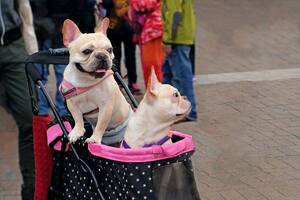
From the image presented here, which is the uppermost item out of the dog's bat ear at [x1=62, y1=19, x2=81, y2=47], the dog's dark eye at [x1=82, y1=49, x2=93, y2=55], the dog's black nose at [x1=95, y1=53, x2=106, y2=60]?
the dog's bat ear at [x1=62, y1=19, x2=81, y2=47]

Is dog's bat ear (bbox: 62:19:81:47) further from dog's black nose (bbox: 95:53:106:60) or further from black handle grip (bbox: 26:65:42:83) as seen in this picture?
black handle grip (bbox: 26:65:42:83)

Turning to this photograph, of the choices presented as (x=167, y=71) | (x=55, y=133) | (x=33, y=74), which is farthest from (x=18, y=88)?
(x=167, y=71)

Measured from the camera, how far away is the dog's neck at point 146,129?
3656mm

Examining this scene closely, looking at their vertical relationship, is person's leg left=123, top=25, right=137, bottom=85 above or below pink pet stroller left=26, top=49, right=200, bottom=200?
below

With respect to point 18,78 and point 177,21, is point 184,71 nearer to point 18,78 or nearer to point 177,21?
point 177,21

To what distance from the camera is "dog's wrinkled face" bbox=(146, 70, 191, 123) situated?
11.9 feet

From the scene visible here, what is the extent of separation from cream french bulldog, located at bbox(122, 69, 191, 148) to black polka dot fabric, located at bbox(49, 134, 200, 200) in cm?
17

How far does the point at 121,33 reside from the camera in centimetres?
810

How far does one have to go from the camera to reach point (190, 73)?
7.48m

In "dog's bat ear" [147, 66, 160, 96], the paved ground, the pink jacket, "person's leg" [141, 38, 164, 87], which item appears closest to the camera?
"dog's bat ear" [147, 66, 160, 96]

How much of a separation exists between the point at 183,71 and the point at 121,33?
1.05 meters

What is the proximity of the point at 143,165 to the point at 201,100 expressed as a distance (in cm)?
464

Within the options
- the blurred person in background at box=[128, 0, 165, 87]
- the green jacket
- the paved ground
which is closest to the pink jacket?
the blurred person in background at box=[128, 0, 165, 87]

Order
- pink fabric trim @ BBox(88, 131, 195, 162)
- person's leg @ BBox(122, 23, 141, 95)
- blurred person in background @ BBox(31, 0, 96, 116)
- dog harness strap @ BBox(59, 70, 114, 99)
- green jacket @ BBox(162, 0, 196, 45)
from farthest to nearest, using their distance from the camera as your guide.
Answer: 1. person's leg @ BBox(122, 23, 141, 95)
2. green jacket @ BBox(162, 0, 196, 45)
3. blurred person in background @ BBox(31, 0, 96, 116)
4. dog harness strap @ BBox(59, 70, 114, 99)
5. pink fabric trim @ BBox(88, 131, 195, 162)
